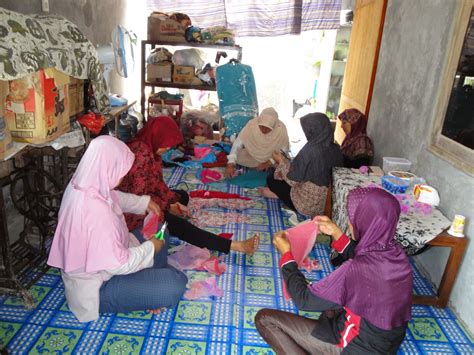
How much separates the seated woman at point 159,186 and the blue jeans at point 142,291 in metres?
0.52

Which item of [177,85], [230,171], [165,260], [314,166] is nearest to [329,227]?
[165,260]

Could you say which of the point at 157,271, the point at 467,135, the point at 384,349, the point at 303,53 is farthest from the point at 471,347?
the point at 303,53

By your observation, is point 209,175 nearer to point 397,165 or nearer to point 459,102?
point 397,165

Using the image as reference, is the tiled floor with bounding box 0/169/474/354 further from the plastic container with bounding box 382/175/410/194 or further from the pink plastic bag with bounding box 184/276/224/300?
the plastic container with bounding box 382/175/410/194

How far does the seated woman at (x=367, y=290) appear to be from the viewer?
147 cm

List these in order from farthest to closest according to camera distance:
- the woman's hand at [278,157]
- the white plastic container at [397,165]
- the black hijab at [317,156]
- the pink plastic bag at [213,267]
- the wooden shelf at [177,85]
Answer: the wooden shelf at [177,85] → the woman's hand at [278,157] → the black hijab at [317,156] → the white plastic container at [397,165] → the pink plastic bag at [213,267]

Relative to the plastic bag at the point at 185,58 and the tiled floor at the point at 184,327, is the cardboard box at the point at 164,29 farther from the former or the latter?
the tiled floor at the point at 184,327

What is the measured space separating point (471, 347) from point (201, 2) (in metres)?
5.61

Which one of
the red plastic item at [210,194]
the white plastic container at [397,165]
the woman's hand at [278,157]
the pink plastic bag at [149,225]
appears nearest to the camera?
the pink plastic bag at [149,225]

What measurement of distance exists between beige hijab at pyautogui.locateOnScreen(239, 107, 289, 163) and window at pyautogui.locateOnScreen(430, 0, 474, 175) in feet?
5.73

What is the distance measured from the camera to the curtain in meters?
5.99

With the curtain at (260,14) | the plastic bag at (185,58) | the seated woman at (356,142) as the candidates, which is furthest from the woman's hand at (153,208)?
the curtain at (260,14)

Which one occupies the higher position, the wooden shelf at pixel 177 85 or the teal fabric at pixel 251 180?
the wooden shelf at pixel 177 85

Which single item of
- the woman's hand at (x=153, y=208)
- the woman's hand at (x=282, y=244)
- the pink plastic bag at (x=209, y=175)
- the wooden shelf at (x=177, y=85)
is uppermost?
the wooden shelf at (x=177, y=85)
